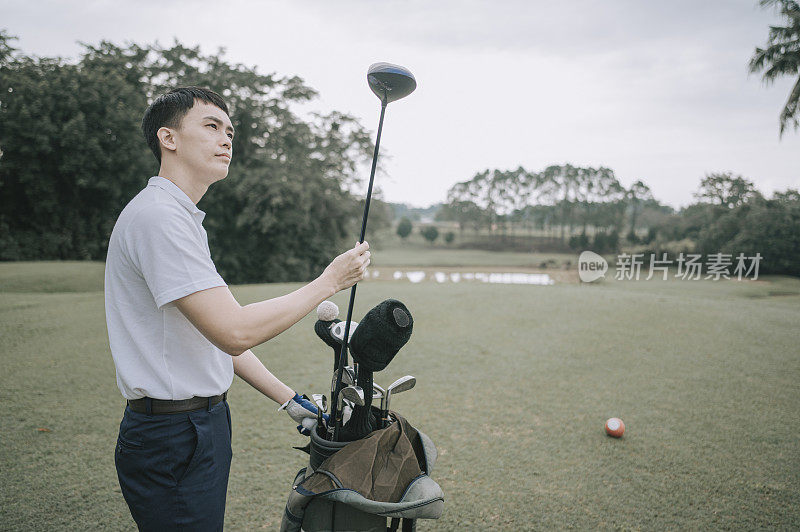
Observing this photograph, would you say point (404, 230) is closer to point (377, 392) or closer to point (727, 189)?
point (727, 189)

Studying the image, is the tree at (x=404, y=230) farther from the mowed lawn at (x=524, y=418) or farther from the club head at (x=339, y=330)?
the club head at (x=339, y=330)

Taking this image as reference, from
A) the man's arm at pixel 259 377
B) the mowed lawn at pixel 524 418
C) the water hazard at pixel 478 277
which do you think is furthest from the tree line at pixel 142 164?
the man's arm at pixel 259 377

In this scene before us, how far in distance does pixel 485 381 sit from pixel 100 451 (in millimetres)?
3802

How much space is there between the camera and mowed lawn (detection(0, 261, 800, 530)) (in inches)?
116

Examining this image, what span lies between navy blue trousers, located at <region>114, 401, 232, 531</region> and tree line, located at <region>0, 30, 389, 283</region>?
18.4 m

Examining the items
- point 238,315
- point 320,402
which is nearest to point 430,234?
point 320,402

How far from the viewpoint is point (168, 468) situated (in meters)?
1.45

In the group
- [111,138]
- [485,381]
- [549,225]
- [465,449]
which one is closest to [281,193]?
[111,138]

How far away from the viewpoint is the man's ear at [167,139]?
1.49 meters

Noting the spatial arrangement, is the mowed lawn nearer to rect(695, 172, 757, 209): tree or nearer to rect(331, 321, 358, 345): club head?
rect(331, 321, 358, 345): club head

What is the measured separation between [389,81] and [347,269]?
2.03ft

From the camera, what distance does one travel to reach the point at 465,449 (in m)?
3.76

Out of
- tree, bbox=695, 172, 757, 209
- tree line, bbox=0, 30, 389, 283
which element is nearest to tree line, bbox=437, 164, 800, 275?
tree, bbox=695, 172, 757, 209

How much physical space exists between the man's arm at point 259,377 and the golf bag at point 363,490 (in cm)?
36
